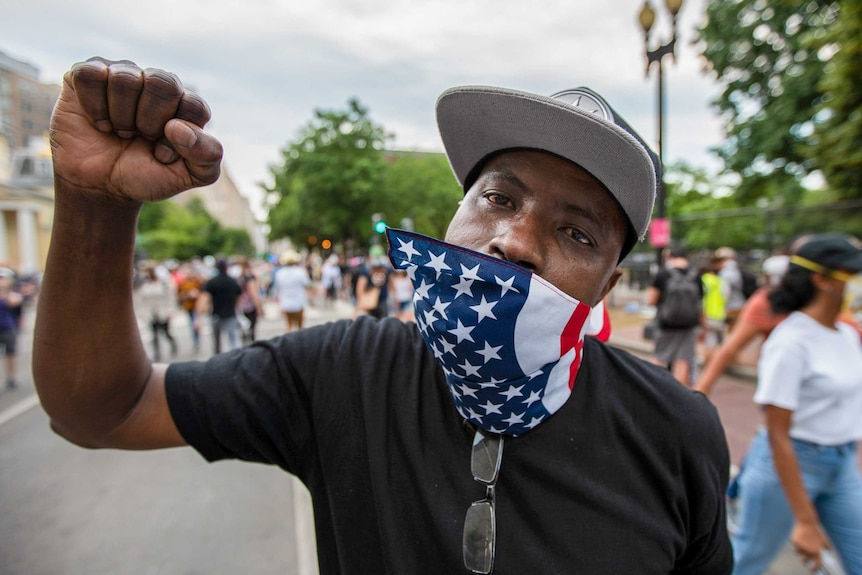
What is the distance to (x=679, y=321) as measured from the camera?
5805mm

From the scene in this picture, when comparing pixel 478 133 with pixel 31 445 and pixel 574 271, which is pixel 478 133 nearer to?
pixel 574 271

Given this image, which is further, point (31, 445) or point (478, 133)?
point (31, 445)

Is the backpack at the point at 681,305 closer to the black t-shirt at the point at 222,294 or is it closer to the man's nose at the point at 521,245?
the man's nose at the point at 521,245

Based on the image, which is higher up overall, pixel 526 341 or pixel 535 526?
pixel 526 341

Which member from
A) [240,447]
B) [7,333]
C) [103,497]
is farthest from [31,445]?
[240,447]

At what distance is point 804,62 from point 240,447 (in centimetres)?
2013

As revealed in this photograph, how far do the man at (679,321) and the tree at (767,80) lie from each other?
451 inches

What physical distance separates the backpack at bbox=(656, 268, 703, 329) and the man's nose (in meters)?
5.42

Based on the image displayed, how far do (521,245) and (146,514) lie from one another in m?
3.89

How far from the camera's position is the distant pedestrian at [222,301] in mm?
8672

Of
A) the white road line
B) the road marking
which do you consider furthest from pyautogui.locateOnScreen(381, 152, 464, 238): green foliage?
the road marking

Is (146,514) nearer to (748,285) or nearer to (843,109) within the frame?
(748,285)

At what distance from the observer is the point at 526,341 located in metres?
0.97

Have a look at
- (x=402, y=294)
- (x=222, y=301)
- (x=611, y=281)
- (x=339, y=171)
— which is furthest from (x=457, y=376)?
(x=339, y=171)
